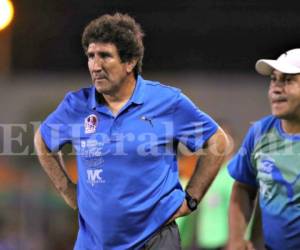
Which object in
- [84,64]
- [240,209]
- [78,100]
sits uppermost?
[78,100]

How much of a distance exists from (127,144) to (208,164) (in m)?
0.52

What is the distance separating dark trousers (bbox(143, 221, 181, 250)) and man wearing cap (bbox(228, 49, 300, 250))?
1.01 ft

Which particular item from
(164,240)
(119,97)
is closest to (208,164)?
(164,240)

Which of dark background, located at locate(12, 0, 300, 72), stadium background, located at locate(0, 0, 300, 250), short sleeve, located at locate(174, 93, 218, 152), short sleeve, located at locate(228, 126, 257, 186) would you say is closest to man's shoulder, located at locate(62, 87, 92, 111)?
short sleeve, located at locate(174, 93, 218, 152)

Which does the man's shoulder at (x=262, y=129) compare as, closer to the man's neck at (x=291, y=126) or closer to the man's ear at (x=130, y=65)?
the man's neck at (x=291, y=126)

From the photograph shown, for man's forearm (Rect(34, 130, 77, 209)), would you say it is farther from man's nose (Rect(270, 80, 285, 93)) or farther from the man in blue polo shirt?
man's nose (Rect(270, 80, 285, 93))

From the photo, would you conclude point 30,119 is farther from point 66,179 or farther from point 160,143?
point 160,143

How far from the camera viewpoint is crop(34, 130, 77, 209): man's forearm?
4.85 m

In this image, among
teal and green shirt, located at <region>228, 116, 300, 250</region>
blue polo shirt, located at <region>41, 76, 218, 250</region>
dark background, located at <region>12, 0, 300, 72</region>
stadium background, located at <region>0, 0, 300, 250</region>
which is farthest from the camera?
dark background, located at <region>12, 0, 300, 72</region>

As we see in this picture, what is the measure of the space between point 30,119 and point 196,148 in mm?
4159

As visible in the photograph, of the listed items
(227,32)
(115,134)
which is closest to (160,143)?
(115,134)

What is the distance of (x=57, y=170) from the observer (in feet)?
16.1

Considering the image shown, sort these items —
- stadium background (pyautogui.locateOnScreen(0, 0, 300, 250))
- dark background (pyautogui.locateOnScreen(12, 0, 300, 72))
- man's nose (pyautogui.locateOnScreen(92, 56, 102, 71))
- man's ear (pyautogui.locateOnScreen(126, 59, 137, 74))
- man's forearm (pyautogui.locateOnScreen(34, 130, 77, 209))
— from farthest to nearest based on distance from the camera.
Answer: dark background (pyautogui.locateOnScreen(12, 0, 300, 72)) < stadium background (pyautogui.locateOnScreen(0, 0, 300, 250)) < man's forearm (pyautogui.locateOnScreen(34, 130, 77, 209)) < man's ear (pyautogui.locateOnScreen(126, 59, 137, 74)) < man's nose (pyautogui.locateOnScreen(92, 56, 102, 71))

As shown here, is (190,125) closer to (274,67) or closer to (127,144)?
(127,144)
